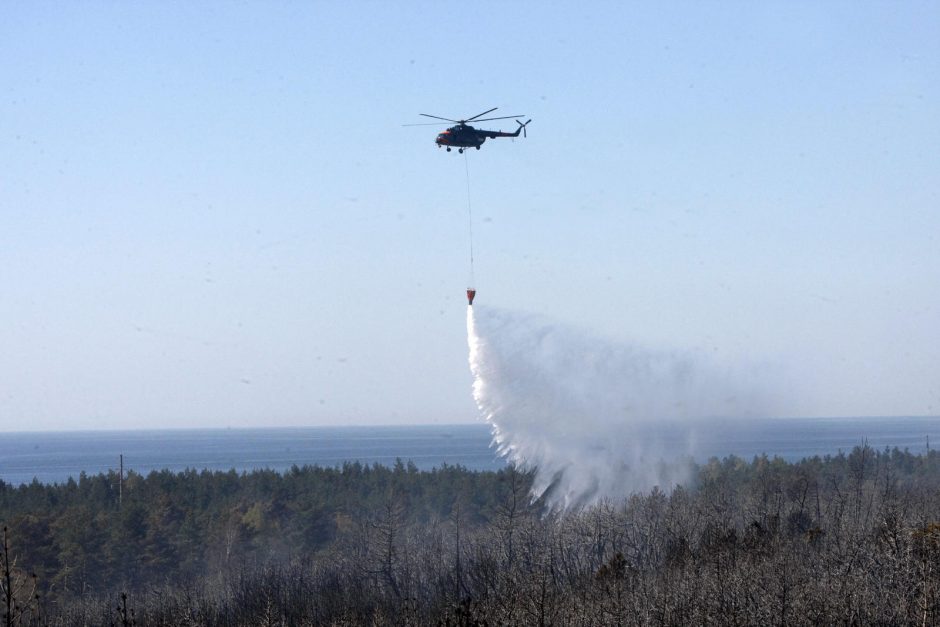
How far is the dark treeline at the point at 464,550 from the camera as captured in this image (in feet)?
140

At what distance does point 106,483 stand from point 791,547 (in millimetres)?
68915

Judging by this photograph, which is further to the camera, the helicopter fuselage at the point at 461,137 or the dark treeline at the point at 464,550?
the helicopter fuselage at the point at 461,137

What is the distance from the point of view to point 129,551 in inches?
3246

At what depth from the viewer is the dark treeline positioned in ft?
140

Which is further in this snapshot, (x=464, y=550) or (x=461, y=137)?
(x=464, y=550)

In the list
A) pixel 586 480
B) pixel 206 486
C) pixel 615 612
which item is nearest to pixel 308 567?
pixel 586 480

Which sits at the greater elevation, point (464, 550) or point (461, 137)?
point (461, 137)

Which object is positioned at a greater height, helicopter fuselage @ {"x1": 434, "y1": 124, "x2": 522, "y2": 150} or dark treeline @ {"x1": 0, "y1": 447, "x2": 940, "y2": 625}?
helicopter fuselage @ {"x1": 434, "y1": 124, "x2": 522, "y2": 150}

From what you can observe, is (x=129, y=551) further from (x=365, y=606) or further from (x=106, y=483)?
(x=365, y=606)

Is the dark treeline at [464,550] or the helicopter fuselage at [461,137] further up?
the helicopter fuselage at [461,137]

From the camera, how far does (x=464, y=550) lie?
76.6 m

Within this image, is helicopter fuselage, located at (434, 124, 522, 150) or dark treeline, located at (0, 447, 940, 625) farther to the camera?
helicopter fuselage, located at (434, 124, 522, 150)

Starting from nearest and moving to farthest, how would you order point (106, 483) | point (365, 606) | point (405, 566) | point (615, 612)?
point (615, 612)
point (365, 606)
point (405, 566)
point (106, 483)

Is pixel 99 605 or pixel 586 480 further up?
pixel 586 480
